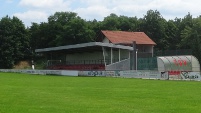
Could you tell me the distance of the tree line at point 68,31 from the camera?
92250 millimetres

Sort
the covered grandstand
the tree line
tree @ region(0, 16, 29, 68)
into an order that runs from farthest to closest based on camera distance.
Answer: the tree line, tree @ region(0, 16, 29, 68), the covered grandstand

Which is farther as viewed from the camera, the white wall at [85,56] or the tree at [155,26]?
the tree at [155,26]

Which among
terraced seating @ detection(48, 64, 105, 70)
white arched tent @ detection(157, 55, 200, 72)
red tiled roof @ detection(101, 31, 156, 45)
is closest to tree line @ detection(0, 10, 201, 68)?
red tiled roof @ detection(101, 31, 156, 45)

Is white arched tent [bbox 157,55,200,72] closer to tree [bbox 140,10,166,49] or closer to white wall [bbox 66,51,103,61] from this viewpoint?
white wall [bbox 66,51,103,61]

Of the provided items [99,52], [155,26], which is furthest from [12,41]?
[155,26]

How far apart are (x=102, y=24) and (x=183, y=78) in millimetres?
57918

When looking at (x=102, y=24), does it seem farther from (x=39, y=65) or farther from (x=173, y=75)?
(x=173, y=75)

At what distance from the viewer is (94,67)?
233 feet

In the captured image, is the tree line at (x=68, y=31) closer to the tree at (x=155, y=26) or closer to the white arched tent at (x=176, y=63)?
the tree at (x=155, y=26)

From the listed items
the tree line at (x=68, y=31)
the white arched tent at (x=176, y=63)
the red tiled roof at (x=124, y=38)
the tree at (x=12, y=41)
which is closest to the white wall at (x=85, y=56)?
the red tiled roof at (x=124, y=38)

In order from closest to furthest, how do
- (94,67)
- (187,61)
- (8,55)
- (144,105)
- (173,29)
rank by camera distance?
1. (144,105)
2. (187,61)
3. (94,67)
4. (8,55)
5. (173,29)

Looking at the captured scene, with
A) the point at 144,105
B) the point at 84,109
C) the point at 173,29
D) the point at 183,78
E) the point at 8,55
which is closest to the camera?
the point at 84,109

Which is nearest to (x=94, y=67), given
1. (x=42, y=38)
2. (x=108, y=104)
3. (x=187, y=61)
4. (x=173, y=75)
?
(x=187, y=61)

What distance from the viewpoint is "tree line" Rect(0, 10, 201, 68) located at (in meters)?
92.2
